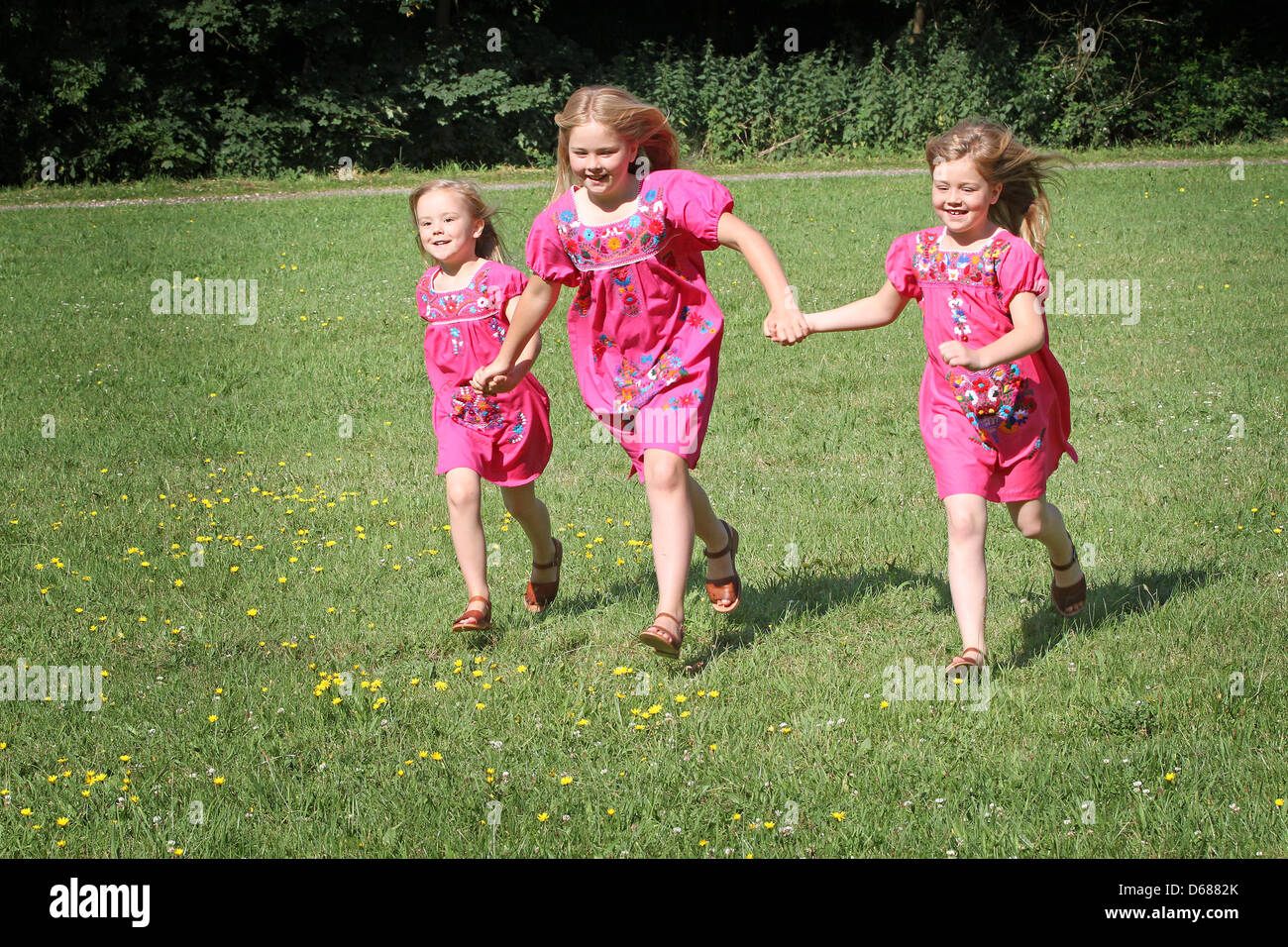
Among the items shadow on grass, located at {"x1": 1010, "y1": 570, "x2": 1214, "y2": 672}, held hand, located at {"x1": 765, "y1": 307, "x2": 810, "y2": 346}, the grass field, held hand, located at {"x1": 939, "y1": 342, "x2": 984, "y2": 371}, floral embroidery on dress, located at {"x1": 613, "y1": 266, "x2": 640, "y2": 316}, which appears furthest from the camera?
shadow on grass, located at {"x1": 1010, "y1": 570, "x2": 1214, "y2": 672}

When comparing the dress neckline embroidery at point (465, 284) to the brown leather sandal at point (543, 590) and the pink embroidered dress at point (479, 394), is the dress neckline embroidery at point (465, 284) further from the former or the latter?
the brown leather sandal at point (543, 590)

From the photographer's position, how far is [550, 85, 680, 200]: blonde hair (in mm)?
4449

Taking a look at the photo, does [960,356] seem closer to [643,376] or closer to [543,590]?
[643,376]

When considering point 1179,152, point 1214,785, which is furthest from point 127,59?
point 1214,785

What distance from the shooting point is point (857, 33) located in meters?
30.1

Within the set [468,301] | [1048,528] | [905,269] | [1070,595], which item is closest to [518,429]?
[468,301]

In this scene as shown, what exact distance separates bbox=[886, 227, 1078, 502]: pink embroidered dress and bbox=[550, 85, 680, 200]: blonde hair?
91cm

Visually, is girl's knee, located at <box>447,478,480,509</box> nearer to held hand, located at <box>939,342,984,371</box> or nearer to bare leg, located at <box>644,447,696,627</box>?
bare leg, located at <box>644,447,696,627</box>

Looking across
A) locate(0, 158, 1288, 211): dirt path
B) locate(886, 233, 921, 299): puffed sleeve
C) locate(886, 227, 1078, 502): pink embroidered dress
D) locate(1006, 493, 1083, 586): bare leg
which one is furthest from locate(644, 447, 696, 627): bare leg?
locate(0, 158, 1288, 211): dirt path

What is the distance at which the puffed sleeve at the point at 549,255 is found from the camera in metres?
4.57

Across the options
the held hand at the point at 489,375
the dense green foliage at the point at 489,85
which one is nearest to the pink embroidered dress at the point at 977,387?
the held hand at the point at 489,375

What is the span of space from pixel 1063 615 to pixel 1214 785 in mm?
1390

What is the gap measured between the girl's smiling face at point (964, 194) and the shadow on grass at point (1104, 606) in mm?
1534

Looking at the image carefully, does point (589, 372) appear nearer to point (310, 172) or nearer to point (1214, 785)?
point (1214, 785)
